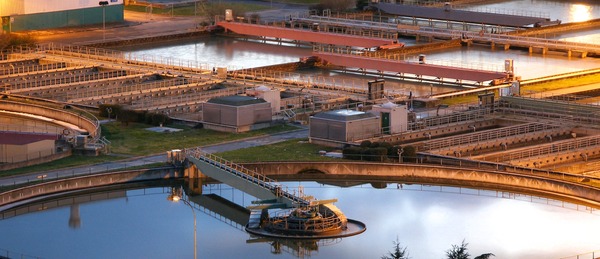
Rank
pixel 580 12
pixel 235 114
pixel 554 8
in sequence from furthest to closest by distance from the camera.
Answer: pixel 554 8, pixel 580 12, pixel 235 114

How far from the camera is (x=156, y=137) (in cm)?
4706

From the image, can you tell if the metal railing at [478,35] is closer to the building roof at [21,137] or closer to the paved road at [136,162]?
the paved road at [136,162]

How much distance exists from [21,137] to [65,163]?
1.83 m

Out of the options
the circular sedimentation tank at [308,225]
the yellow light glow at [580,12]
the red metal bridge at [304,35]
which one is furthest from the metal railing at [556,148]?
the yellow light glow at [580,12]

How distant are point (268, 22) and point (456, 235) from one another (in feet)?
131

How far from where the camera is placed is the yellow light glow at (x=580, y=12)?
8162cm

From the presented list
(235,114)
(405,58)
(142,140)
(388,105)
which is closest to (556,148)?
(388,105)

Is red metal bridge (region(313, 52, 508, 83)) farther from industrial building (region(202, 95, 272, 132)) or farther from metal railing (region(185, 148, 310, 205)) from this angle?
metal railing (region(185, 148, 310, 205))

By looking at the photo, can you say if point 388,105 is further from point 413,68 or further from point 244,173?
point 413,68

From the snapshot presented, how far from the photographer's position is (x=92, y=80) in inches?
2275

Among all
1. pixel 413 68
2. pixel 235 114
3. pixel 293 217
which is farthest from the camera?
pixel 413 68

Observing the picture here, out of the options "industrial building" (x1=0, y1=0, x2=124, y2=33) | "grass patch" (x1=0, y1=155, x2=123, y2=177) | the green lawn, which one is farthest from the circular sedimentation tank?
"industrial building" (x1=0, y1=0, x2=124, y2=33)

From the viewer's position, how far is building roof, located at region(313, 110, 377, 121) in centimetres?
4622

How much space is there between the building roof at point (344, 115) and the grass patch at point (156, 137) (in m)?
2.03
